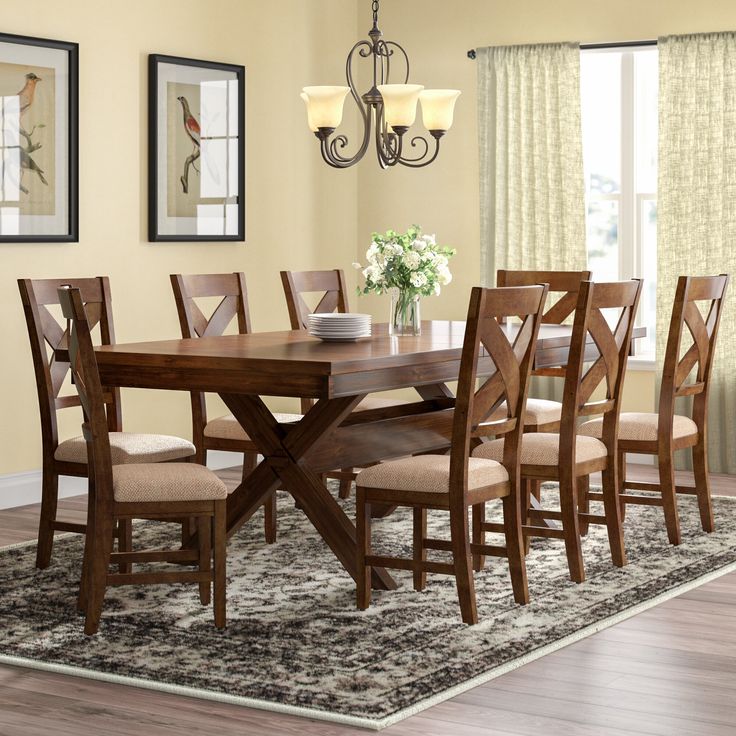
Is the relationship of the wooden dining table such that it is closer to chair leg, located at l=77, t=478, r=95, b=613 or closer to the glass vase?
the glass vase

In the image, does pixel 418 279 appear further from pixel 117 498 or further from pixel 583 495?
pixel 117 498

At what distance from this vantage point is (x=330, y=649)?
11.9ft

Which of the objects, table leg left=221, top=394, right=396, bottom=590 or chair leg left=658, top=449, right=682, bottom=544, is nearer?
table leg left=221, top=394, right=396, bottom=590

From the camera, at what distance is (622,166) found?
23.0ft

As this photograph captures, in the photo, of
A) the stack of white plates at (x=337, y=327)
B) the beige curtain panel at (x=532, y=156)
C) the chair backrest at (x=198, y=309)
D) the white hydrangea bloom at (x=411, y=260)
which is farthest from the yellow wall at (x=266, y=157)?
the white hydrangea bloom at (x=411, y=260)

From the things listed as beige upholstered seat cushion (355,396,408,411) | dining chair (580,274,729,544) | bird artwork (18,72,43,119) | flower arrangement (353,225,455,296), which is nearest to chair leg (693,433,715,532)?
dining chair (580,274,729,544)

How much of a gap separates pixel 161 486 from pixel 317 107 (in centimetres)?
161

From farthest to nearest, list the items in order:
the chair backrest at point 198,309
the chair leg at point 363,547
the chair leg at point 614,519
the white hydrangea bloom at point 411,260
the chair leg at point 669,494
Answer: the chair backrest at point 198,309 → the chair leg at point 669,494 → the white hydrangea bloom at point 411,260 → the chair leg at point 614,519 → the chair leg at point 363,547

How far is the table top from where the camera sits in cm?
375

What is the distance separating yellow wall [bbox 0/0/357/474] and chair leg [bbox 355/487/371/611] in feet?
7.55

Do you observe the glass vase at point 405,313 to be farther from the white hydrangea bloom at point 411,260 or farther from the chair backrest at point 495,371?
the chair backrest at point 495,371

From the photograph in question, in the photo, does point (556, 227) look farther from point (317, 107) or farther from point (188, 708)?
point (188, 708)

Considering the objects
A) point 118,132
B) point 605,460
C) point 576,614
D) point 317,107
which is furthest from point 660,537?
point 118,132

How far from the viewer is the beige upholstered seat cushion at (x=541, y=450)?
168 inches
